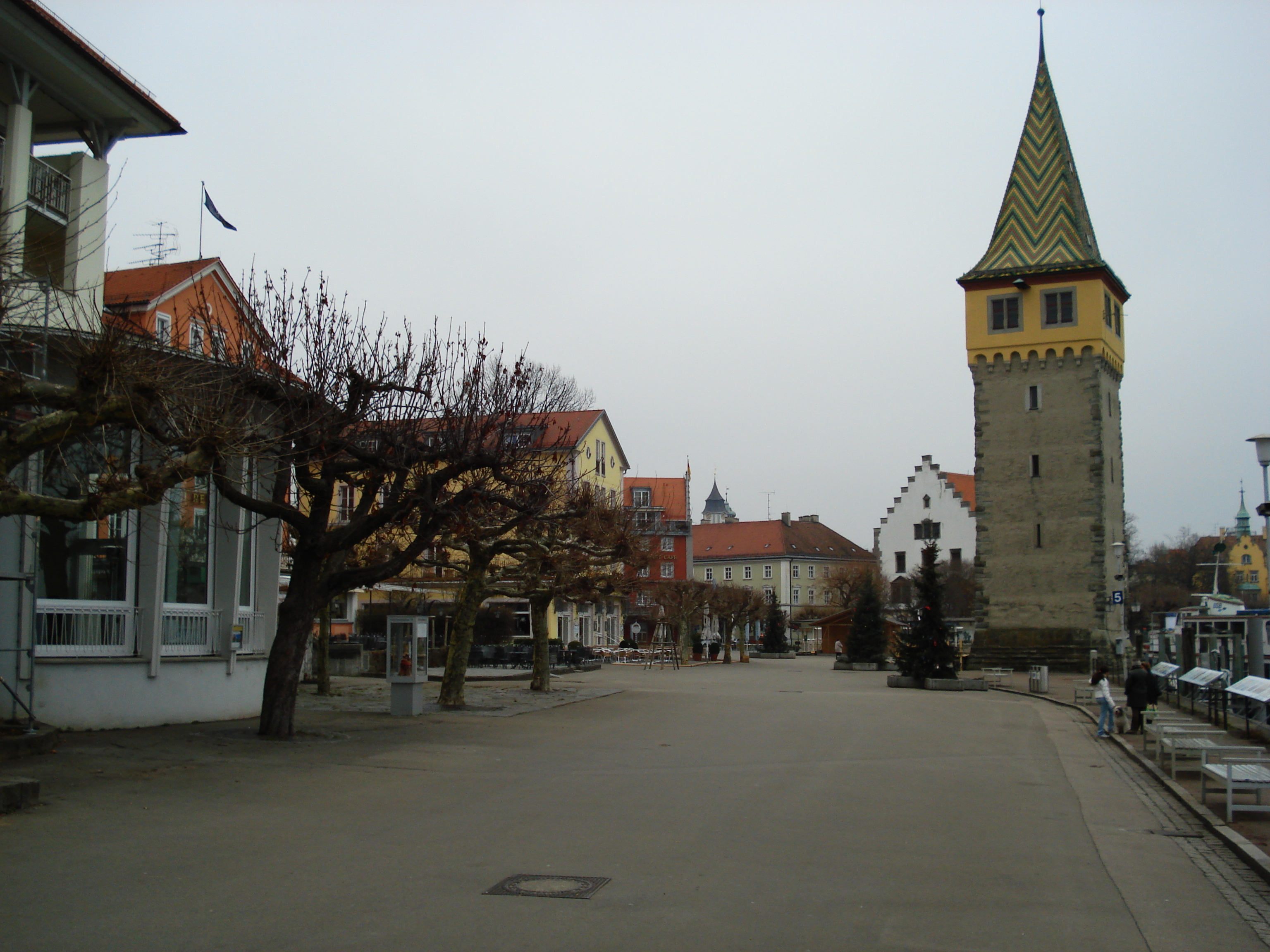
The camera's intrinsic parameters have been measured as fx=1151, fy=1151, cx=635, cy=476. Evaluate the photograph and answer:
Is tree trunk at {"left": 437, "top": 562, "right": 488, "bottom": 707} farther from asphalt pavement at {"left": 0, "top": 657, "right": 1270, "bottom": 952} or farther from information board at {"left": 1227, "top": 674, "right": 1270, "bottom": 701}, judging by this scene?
information board at {"left": 1227, "top": 674, "right": 1270, "bottom": 701}

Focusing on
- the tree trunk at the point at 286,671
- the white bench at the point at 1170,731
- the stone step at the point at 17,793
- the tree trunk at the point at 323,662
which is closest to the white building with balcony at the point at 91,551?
the tree trunk at the point at 286,671

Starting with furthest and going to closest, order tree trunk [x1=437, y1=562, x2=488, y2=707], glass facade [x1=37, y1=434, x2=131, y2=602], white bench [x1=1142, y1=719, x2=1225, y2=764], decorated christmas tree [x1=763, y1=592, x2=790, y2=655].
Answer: decorated christmas tree [x1=763, y1=592, x2=790, y2=655], tree trunk [x1=437, y1=562, x2=488, y2=707], white bench [x1=1142, y1=719, x2=1225, y2=764], glass facade [x1=37, y1=434, x2=131, y2=602]

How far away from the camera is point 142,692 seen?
18.2m

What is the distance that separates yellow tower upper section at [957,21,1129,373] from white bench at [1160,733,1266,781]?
3715cm

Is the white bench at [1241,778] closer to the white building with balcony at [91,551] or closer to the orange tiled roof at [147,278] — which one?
the white building with balcony at [91,551]

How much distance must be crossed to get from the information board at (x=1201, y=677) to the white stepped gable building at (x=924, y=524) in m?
66.2

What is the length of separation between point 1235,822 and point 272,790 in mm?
10145

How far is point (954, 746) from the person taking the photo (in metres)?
19.5

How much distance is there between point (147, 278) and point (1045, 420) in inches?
1508

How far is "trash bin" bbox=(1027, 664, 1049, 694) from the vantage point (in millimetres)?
36469

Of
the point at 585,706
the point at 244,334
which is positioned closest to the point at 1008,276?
the point at 585,706

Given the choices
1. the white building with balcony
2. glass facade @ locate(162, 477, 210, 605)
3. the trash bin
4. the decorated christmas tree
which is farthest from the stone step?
the decorated christmas tree

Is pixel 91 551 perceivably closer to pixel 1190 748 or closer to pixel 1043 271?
pixel 1190 748

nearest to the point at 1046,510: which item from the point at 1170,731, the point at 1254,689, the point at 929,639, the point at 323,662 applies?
the point at 929,639
